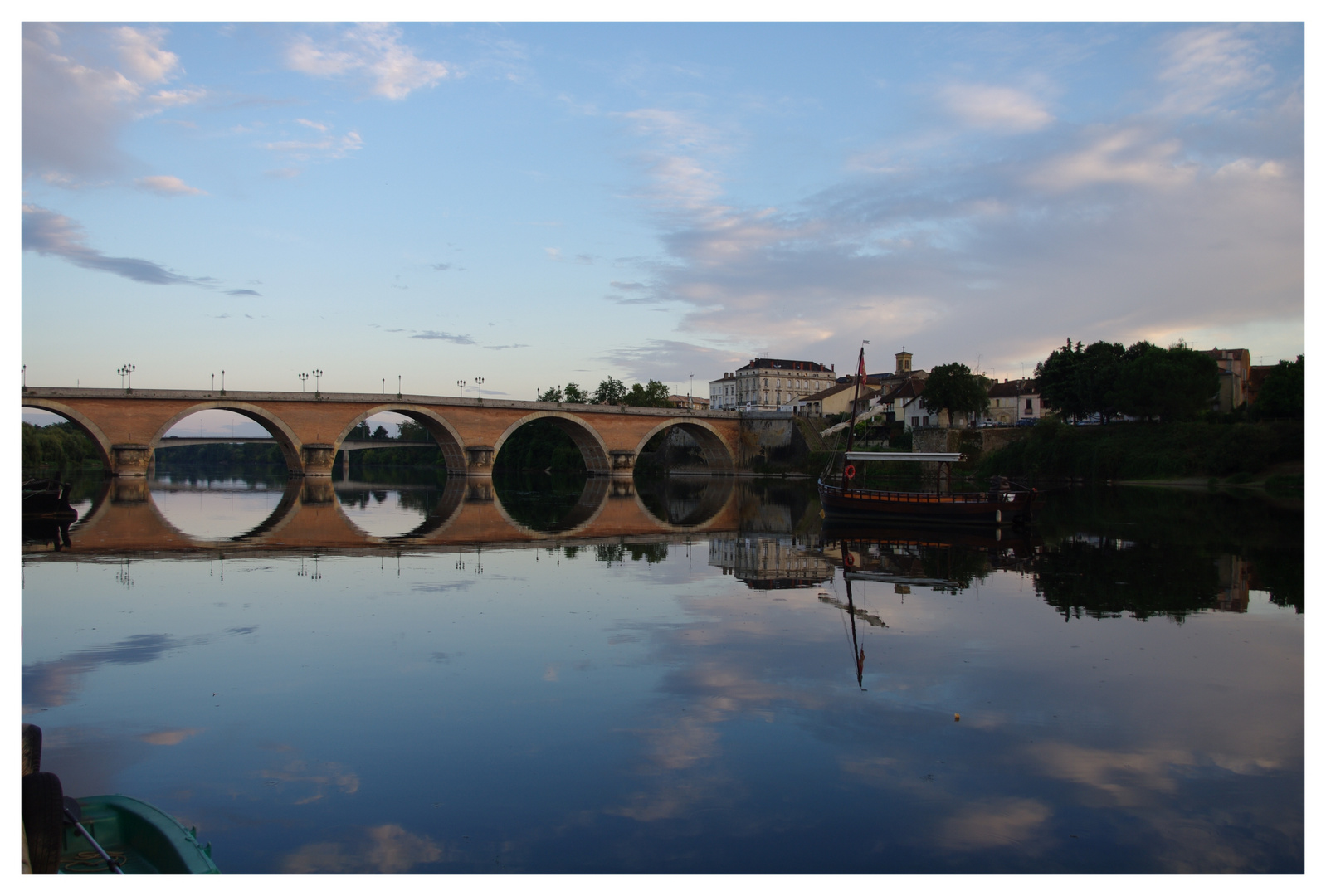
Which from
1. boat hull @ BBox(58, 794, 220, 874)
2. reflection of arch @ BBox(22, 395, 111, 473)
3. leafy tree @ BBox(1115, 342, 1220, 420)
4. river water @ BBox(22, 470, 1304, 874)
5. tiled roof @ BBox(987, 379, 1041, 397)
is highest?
tiled roof @ BBox(987, 379, 1041, 397)

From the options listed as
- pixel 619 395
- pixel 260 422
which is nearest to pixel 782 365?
pixel 619 395

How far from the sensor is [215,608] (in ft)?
44.4

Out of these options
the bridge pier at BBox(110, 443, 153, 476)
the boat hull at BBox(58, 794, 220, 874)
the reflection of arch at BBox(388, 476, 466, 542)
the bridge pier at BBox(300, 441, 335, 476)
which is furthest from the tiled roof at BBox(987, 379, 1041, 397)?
the boat hull at BBox(58, 794, 220, 874)

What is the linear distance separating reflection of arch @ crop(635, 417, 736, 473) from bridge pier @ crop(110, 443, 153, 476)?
118 feet

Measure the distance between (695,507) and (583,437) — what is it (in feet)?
110

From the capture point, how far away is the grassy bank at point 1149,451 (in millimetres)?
43438

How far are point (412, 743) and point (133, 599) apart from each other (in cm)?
923

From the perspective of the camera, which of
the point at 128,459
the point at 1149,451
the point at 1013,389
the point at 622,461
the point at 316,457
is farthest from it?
the point at 1013,389

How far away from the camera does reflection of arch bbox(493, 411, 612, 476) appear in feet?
216

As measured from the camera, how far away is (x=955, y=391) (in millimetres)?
60312

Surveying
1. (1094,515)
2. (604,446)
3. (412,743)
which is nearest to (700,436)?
(604,446)

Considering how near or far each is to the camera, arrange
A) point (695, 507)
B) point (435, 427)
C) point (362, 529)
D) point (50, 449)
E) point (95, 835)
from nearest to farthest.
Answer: point (95, 835) → point (362, 529) → point (695, 507) → point (50, 449) → point (435, 427)

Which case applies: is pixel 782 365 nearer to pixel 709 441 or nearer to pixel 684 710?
pixel 709 441

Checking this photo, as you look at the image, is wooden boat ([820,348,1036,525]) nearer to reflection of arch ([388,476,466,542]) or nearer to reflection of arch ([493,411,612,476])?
reflection of arch ([388,476,466,542])
